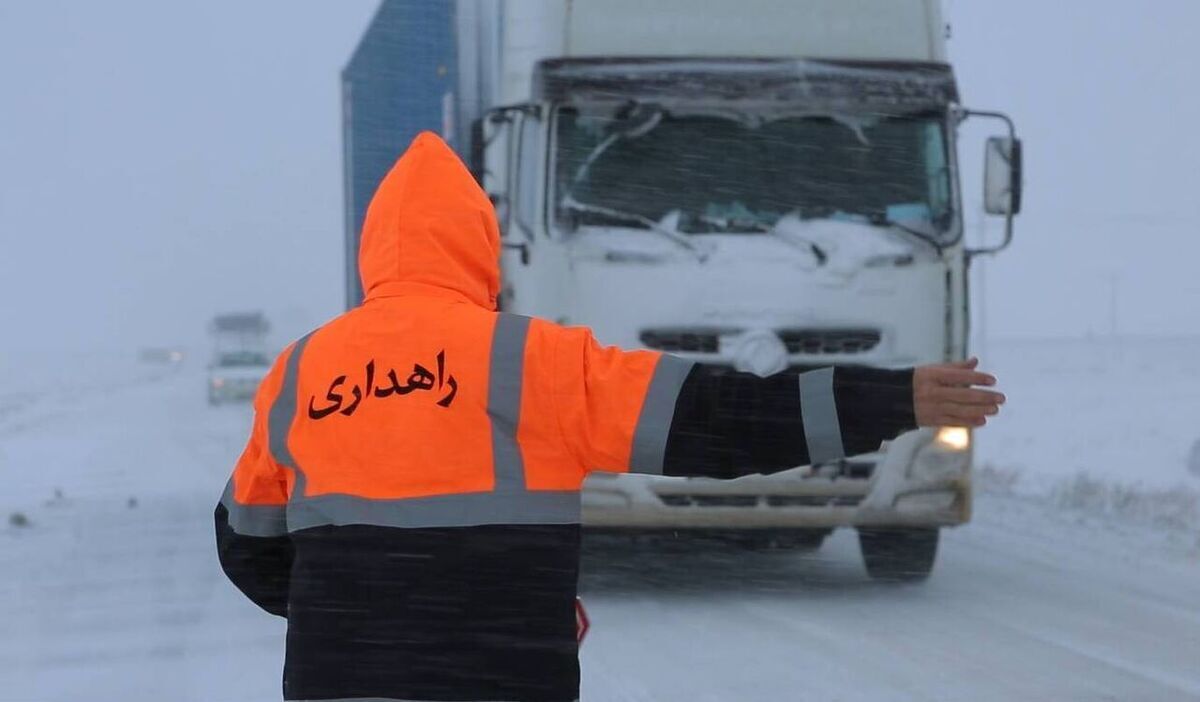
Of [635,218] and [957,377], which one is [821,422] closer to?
[957,377]

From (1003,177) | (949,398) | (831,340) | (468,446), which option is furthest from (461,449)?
(1003,177)

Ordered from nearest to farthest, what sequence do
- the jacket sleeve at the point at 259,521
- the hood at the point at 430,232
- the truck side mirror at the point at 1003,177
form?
the hood at the point at 430,232, the jacket sleeve at the point at 259,521, the truck side mirror at the point at 1003,177

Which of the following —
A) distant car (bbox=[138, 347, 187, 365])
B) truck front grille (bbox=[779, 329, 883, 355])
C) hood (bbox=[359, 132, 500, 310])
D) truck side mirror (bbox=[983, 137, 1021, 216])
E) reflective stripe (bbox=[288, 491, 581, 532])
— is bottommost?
distant car (bbox=[138, 347, 187, 365])

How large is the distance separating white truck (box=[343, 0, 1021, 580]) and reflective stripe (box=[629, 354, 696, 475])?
530cm

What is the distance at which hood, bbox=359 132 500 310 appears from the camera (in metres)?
2.35

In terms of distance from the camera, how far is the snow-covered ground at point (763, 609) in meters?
5.96

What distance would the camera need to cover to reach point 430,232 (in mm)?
2346

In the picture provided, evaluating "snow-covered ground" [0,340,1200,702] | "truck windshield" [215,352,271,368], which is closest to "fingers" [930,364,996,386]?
"snow-covered ground" [0,340,1200,702]

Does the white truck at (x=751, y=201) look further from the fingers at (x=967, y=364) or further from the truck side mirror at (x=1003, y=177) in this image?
the fingers at (x=967, y=364)

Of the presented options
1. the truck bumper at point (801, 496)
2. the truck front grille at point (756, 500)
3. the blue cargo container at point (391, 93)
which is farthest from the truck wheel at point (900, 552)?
the blue cargo container at point (391, 93)

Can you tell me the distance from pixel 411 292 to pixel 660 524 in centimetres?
559

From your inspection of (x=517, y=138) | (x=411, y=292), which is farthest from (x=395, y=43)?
(x=411, y=292)

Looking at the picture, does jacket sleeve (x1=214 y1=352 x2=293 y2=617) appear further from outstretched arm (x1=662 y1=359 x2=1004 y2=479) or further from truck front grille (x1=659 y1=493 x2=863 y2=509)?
truck front grille (x1=659 y1=493 x2=863 y2=509)

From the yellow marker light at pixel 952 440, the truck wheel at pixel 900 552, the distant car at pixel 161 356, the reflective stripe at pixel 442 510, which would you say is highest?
the reflective stripe at pixel 442 510
